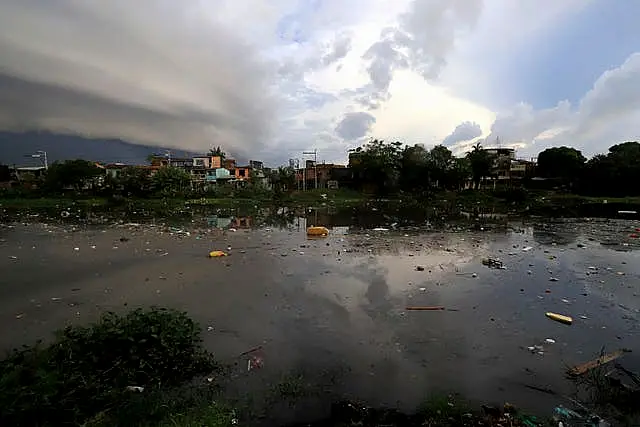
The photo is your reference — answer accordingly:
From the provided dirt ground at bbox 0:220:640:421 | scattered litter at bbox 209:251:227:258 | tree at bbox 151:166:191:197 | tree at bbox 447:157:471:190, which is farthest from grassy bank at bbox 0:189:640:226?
scattered litter at bbox 209:251:227:258

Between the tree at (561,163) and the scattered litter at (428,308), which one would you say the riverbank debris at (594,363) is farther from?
the tree at (561,163)

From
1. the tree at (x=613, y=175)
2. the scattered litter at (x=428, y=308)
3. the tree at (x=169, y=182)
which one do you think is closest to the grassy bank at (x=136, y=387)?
the scattered litter at (x=428, y=308)

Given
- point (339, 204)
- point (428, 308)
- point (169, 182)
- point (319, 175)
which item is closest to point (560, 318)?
point (428, 308)

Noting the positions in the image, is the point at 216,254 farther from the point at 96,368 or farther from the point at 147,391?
the point at 147,391

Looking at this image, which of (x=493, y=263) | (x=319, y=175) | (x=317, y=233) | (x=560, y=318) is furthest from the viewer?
(x=319, y=175)

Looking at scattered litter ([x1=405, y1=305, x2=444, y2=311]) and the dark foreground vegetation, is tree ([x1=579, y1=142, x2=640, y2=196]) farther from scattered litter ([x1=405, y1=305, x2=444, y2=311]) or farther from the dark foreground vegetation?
the dark foreground vegetation

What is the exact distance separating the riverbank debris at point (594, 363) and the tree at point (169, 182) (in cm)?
3873

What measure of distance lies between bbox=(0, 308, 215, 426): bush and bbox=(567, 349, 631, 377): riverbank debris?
4.32 meters

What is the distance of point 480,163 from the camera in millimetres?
50906

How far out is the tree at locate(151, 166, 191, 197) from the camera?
1548 inches

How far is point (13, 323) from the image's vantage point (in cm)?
605

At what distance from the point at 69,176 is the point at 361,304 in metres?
44.0

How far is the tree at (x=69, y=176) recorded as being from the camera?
Answer: 4125 centimetres

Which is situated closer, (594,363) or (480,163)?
(594,363)
